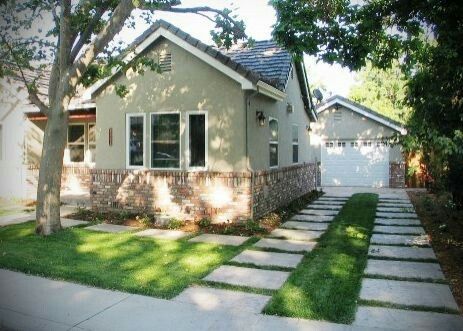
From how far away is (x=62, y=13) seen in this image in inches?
328

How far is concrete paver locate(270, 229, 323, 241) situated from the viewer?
8.88m

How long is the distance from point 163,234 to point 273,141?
483 cm

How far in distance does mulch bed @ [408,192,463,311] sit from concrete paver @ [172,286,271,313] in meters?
2.47

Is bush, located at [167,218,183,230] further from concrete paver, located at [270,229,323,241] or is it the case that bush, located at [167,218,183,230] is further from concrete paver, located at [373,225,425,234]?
concrete paver, located at [373,225,425,234]

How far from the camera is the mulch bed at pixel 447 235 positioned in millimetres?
6129

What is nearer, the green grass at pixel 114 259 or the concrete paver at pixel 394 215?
the green grass at pixel 114 259

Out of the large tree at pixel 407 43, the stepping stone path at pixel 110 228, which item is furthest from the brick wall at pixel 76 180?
the large tree at pixel 407 43

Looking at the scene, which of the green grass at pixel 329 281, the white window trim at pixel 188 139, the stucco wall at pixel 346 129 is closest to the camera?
the green grass at pixel 329 281

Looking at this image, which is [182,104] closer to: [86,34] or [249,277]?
[86,34]

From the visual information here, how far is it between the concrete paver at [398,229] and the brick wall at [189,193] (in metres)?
2.91

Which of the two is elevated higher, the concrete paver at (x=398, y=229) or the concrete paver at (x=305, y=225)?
the concrete paver at (x=305, y=225)

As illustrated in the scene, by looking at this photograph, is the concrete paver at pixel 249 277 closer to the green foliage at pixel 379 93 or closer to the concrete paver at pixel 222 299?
the concrete paver at pixel 222 299

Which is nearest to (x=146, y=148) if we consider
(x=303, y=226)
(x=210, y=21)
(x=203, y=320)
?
(x=210, y=21)

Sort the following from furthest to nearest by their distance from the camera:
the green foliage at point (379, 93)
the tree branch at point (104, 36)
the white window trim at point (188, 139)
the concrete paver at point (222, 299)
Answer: the green foliage at point (379, 93) → the white window trim at point (188, 139) → the tree branch at point (104, 36) → the concrete paver at point (222, 299)
